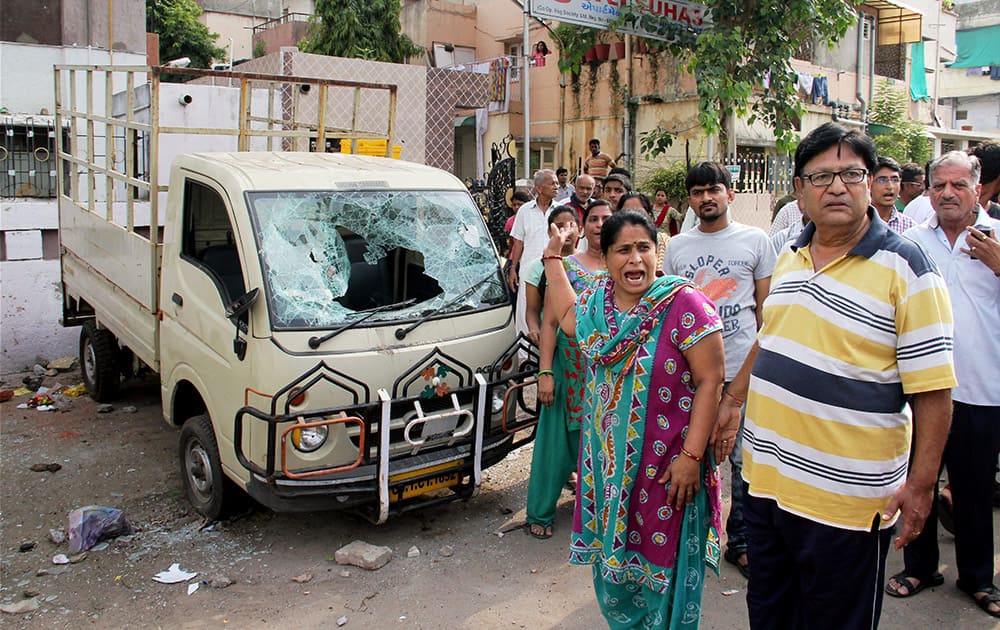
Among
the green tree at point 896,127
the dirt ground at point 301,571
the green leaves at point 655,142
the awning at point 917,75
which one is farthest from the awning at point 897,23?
the dirt ground at point 301,571

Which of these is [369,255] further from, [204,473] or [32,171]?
[32,171]

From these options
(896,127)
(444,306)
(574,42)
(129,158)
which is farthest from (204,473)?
(896,127)

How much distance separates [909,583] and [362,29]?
19.2 m

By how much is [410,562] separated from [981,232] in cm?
293

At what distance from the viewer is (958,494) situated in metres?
3.42

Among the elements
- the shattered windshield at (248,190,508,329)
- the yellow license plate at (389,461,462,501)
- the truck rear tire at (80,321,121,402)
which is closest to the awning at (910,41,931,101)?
the shattered windshield at (248,190,508,329)

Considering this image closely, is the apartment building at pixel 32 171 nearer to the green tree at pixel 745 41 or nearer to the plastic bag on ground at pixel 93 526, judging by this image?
the plastic bag on ground at pixel 93 526

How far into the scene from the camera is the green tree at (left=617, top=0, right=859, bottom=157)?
409 inches

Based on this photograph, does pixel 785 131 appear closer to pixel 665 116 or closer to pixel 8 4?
pixel 665 116

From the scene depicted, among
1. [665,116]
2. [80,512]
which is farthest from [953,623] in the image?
[665,116]

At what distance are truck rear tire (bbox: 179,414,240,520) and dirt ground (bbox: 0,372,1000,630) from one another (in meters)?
A: 0.12

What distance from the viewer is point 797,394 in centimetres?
228

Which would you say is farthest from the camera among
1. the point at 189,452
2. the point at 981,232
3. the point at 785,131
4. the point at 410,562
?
the point at 785,131

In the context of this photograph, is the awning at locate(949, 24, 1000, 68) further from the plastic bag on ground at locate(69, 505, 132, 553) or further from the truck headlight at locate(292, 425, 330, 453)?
the plastic bag on ground at locate(69, 505, 132, 553)
